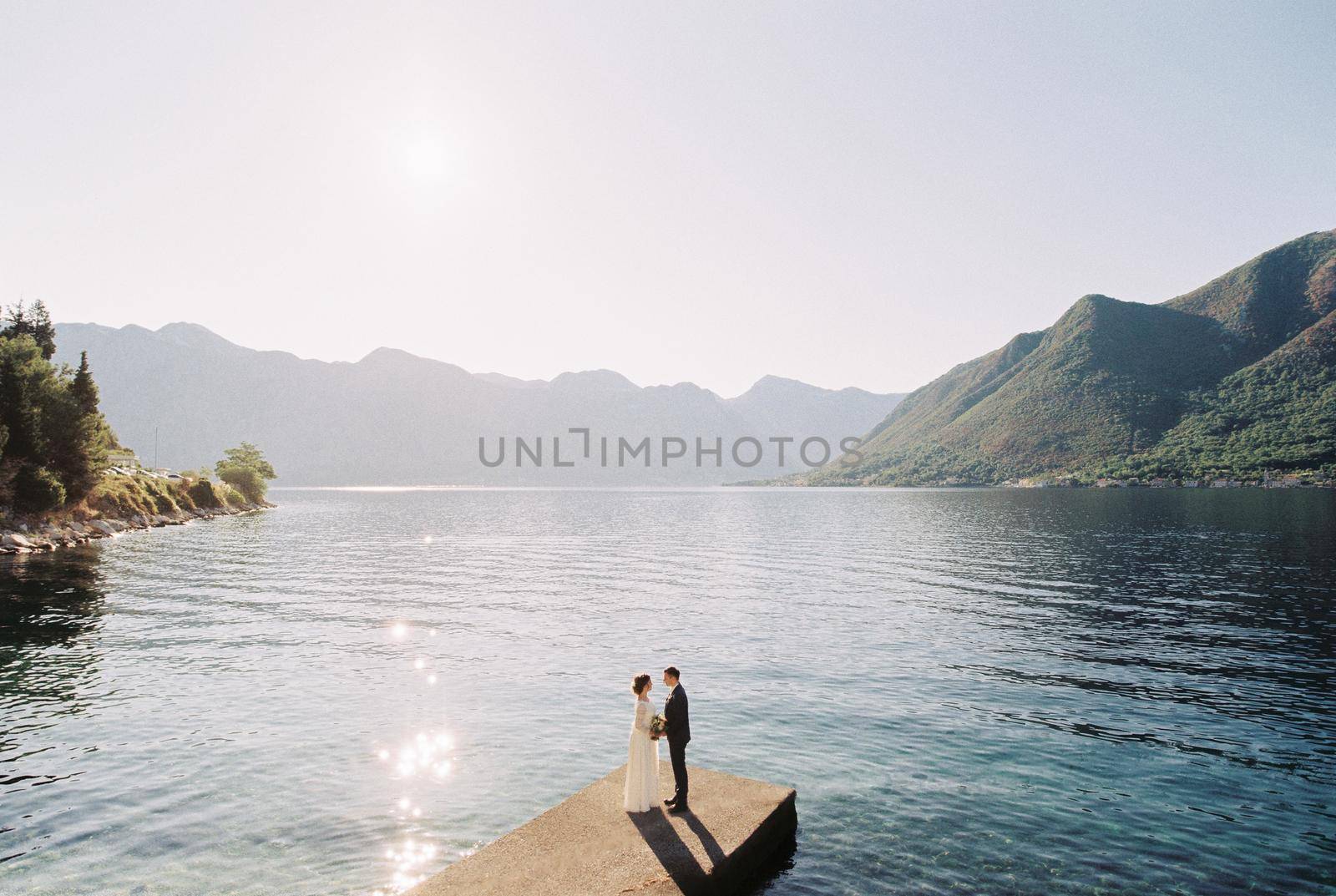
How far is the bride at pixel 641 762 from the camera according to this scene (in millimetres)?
14414

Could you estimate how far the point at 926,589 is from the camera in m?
50.9

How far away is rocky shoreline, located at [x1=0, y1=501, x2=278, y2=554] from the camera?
6369 cm

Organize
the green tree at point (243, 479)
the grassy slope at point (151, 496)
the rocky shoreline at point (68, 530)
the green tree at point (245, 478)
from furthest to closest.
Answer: the green tree at point (245, 478), the green tree at point (243, 479), the grassy slope at point (151, 496), the rocky shoreline at point (68, 530)

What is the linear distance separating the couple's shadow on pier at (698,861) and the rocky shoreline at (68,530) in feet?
245

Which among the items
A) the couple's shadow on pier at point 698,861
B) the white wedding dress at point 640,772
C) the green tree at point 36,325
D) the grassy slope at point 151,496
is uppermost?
the green tree at point 36,325

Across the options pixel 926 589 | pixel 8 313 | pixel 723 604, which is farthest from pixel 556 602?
pixel 8 313

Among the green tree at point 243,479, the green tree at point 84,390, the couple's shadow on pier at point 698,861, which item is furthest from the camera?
the green tree at point 243,479

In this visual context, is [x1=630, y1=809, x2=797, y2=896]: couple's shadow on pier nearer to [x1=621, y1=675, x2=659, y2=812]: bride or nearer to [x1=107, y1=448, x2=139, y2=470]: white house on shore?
[x1=621, y1=675, x2=659, y2=812]: bride

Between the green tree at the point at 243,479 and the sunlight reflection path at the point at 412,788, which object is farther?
the green tree at the point at 243,479

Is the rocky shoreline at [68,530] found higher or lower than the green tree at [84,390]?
lower

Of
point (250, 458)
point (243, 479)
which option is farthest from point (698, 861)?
point (250, 458)

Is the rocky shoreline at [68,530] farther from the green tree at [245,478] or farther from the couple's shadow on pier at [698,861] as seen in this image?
the couple's shadow on pier at [698,861]

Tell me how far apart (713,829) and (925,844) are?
4.88 m

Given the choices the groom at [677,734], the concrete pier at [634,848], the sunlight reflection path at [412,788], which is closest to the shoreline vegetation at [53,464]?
the sunlight reflection path at [412,788]
